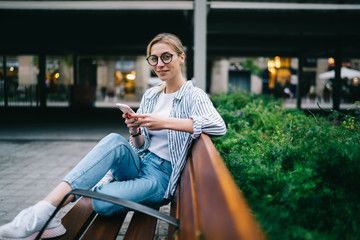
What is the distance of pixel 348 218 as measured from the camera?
4.47 ft

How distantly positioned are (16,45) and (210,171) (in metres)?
16.1

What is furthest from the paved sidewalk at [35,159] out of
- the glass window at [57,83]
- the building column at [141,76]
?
the building column at [141,76]

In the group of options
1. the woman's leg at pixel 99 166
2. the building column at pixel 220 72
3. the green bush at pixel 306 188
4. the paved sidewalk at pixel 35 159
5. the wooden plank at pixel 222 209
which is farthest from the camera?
the building column at pixel 220 72

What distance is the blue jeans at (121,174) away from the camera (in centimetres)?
191

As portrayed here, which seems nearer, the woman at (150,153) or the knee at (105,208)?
the woman at (150,153)

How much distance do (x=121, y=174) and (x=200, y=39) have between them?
6.22 meters

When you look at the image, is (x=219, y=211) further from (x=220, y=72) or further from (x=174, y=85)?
(x=220, y=72)

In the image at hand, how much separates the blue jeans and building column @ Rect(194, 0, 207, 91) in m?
5.69

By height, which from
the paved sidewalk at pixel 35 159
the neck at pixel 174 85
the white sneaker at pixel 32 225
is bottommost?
the paved sidewalk at pixel 35 159

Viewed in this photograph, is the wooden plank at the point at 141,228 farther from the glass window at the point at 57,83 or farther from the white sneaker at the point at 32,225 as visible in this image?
the glass window at the point at 57,83

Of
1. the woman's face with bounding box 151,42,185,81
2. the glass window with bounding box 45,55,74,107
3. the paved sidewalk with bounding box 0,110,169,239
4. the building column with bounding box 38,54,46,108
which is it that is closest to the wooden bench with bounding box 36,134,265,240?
the woman's face with bounding box 151,42,185,81

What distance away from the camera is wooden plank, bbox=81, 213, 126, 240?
1.76 metres

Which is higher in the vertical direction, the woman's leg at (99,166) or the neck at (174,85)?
the neck at (174,85)

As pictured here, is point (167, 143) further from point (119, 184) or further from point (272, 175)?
point (272, 175)
